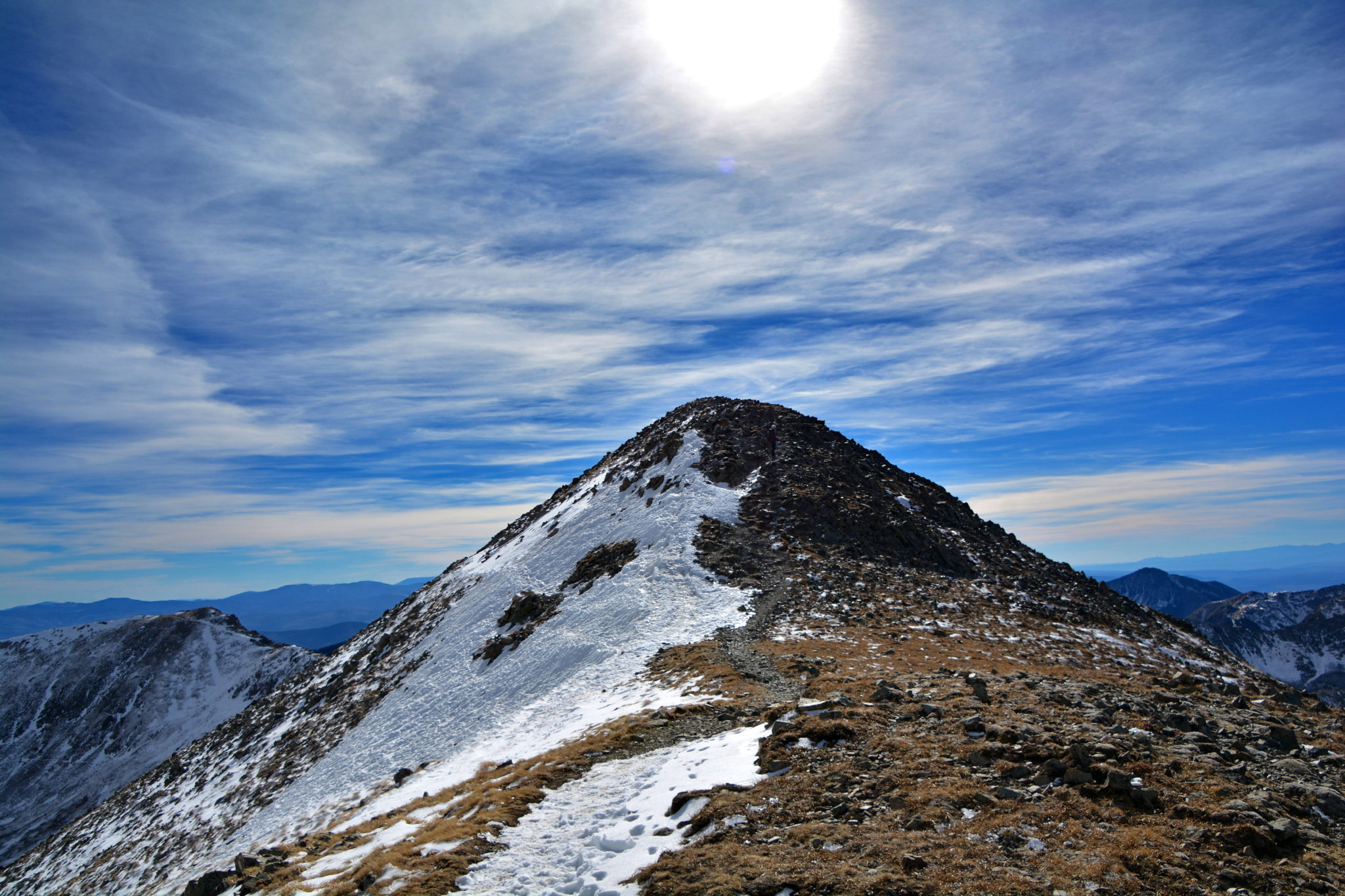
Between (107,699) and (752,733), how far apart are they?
535 feet

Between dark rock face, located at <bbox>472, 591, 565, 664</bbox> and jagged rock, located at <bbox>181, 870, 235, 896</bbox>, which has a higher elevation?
dark rock face, located at <bbox>472, 591, 565, 664</bbox>

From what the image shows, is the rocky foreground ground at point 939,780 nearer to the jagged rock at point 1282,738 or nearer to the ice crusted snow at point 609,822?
the jagged rock at point 1282,738

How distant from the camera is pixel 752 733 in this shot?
51.1 feet

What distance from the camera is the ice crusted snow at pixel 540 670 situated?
24.6 metres

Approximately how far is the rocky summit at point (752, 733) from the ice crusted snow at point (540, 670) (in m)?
0.21

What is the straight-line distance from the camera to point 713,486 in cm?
4703

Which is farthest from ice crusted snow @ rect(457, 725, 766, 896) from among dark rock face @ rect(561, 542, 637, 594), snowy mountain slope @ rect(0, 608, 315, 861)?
snowy mountain slope @ rect(0, 608, 315, 861)

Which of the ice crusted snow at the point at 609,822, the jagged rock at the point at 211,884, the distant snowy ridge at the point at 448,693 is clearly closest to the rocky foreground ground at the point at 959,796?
the jagged rock at the point at 211,884

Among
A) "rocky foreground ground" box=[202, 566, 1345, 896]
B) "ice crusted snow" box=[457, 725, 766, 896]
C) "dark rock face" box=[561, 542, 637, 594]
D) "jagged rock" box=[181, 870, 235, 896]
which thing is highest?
"dark rock face" box=[561, 542, 637, 594]

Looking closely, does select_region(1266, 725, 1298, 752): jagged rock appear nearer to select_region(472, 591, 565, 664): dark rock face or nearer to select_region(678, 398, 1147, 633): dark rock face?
select_region(678, 398, 1147, 633): dark rock face

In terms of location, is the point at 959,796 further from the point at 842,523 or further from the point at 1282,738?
the point at 842,523

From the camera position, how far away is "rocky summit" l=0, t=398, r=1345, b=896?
9.42 m

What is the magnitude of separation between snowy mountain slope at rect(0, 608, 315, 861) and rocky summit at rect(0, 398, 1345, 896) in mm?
73926

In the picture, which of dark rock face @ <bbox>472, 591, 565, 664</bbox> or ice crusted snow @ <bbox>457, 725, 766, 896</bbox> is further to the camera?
dark rock face @ <bbox>472, 591, 565, 664</bbox>
